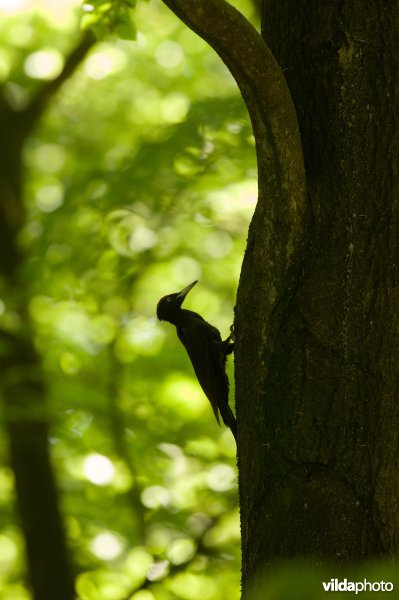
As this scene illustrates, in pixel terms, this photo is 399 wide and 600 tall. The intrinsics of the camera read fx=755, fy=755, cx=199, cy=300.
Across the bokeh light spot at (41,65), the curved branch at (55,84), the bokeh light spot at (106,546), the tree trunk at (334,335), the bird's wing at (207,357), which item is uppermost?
the bokeh light spot at (41,65)

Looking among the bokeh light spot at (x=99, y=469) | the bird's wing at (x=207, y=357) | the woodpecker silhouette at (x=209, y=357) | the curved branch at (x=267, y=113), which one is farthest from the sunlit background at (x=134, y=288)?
the curved branch at (x=267, y=113)

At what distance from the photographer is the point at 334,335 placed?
2.40 meters

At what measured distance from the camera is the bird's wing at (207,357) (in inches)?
196

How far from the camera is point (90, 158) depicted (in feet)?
34.5

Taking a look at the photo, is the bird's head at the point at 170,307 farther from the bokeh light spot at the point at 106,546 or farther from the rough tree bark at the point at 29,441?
the bokeh light spot at the point at 106,546

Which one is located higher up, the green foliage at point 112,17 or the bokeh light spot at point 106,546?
the green foliage at point 112,17

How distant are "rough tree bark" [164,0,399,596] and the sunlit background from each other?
302 cm

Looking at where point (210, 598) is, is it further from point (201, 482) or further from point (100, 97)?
point (100, 97)

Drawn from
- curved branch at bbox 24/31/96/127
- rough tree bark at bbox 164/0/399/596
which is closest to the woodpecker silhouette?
rough tree bark at bbox 164/0/399/596

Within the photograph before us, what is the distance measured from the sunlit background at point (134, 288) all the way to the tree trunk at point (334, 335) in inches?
116

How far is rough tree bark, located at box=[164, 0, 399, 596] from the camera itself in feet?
7.47

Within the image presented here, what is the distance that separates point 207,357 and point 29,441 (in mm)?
2998

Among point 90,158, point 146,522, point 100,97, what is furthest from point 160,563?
point 100,97

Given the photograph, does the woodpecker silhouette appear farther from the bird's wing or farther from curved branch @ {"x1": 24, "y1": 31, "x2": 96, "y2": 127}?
curved branch @ {"x1": 24, "y1": 31, "x2": 96, "y2": 127}
